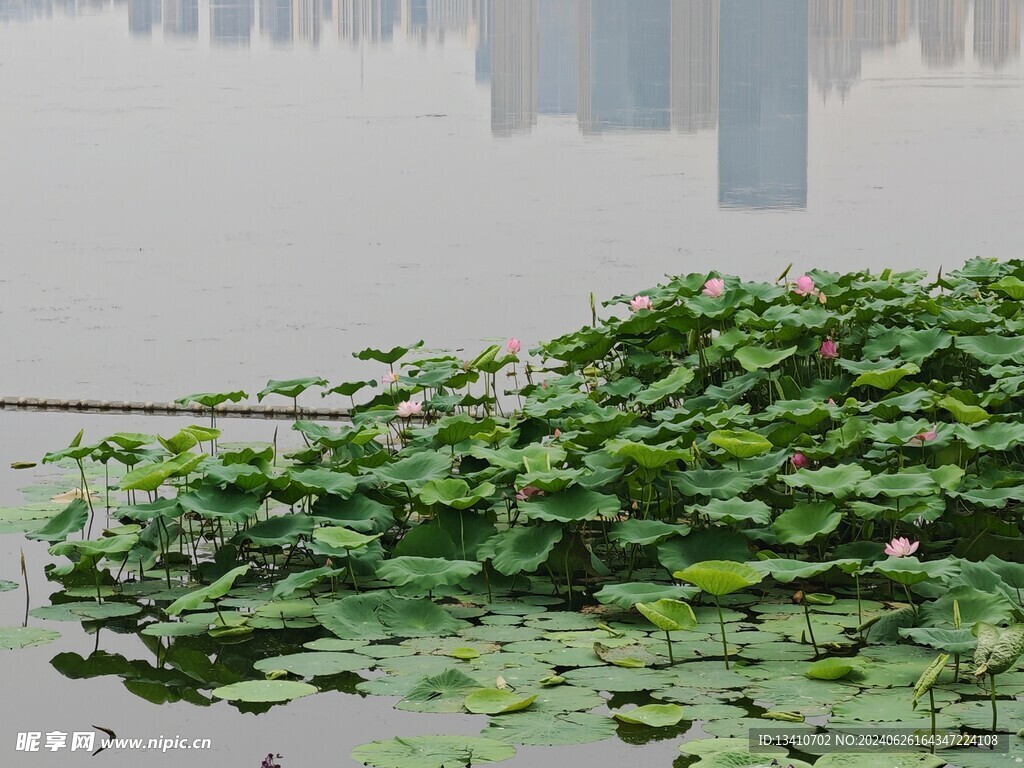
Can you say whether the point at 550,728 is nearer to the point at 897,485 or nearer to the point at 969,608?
the point at 969,608

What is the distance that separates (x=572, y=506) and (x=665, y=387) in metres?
0.70

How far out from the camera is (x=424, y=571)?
9.25 feet

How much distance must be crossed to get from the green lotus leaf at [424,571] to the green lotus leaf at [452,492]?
0.16 metres

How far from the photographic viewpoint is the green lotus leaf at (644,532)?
2883mm

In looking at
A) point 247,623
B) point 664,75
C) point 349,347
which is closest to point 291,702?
point 247,623

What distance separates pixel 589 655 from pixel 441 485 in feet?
1.87

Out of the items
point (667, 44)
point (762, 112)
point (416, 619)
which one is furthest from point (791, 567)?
point (667, 44)

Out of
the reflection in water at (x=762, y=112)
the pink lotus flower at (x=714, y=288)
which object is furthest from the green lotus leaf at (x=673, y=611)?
the reflection in water at (x=762, y=112)

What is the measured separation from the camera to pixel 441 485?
9.93 feet

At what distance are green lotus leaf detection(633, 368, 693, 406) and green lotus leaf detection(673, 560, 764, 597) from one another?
0.98 m

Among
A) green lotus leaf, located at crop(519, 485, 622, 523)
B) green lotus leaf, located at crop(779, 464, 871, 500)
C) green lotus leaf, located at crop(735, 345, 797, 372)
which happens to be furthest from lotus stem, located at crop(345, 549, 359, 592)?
green lotus leaf, located at crop(735, 345, 797, 372)

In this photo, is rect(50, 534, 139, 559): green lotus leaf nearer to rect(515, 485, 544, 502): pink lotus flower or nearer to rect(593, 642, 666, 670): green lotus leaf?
rect(515, 485, 544, 502): pink lotus flower

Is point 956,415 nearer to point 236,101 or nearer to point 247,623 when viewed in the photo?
point 247,623

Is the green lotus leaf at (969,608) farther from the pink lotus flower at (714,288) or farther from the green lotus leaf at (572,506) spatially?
the pink lotus flower at (714,288)
